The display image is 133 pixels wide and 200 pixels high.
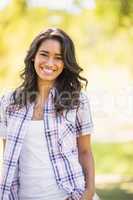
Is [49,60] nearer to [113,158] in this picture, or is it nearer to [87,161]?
[87,161]

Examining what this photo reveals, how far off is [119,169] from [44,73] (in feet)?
10.00

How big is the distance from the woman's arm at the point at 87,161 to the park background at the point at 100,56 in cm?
264

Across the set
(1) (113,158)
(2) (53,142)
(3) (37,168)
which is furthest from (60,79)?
(1) (113,158)

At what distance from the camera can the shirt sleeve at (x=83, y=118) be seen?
196 centimetres

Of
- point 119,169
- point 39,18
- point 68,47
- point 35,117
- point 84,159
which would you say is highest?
point 39,18

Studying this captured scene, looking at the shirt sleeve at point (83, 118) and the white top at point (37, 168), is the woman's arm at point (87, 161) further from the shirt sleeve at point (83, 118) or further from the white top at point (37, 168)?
the white top at point (37, 168)

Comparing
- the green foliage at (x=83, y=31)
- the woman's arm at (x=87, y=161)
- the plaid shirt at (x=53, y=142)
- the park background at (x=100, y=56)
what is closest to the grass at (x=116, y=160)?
the park background at (x=100, y=56)

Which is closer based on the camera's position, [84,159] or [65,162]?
[65,162]

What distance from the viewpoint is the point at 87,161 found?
201 centimetres

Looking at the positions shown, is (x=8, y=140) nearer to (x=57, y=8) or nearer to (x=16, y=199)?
(x=16, y=199)

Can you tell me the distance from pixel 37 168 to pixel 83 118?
0.99 ft

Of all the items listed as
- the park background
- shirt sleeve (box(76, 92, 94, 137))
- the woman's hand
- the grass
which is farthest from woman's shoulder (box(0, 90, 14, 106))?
the grass

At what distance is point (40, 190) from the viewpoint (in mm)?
1825

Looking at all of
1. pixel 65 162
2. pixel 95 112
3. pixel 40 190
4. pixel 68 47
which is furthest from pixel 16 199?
pixel 95 112
